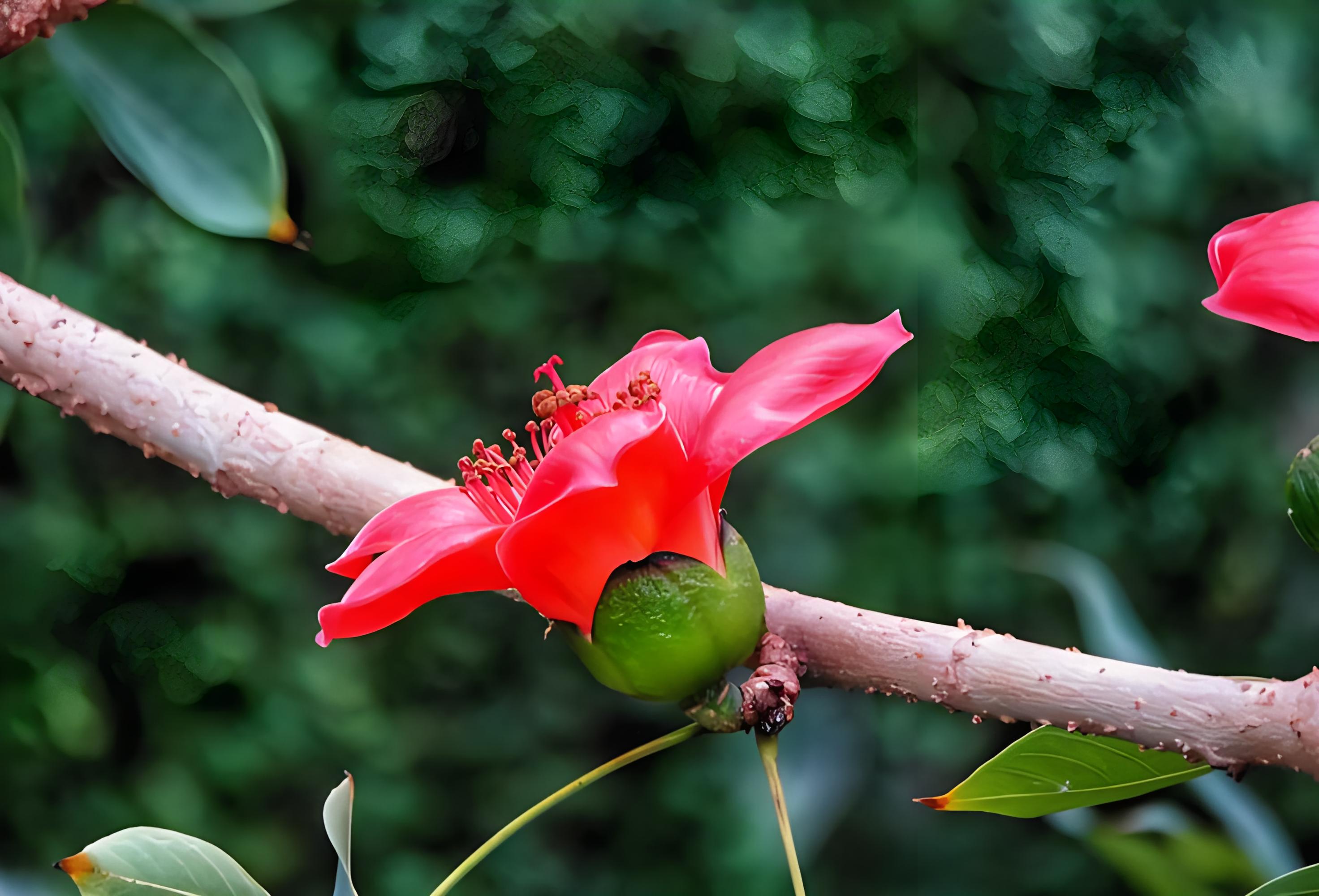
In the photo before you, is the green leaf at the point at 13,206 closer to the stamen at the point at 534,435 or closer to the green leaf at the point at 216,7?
the green leaf at the point at 216,7

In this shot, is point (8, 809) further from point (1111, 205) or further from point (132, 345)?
point (1111, 205)

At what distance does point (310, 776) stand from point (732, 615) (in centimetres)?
42

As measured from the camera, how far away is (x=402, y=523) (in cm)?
35

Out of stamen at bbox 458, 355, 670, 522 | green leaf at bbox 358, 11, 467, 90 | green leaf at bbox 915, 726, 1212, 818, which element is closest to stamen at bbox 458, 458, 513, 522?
stamen at bbox 458, 355, 670, 522

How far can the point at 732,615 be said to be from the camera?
1.07ft

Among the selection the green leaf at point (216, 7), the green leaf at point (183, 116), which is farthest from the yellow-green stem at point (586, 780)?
the green leaf at point (216, 7)

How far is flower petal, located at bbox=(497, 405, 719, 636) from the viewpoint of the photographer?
0.28 meters

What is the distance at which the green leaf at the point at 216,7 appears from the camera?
595mm

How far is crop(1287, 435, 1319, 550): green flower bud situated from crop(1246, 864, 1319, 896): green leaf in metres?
0.15

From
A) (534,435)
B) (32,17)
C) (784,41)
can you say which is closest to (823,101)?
(784,41)

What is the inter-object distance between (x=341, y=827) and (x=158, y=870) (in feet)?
0.25

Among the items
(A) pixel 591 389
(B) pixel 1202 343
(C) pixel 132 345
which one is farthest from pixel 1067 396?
(C) pixel 132 345

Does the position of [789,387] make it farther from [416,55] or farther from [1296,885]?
[416,55]

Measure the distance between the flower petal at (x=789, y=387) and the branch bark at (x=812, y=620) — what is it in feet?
0.32
